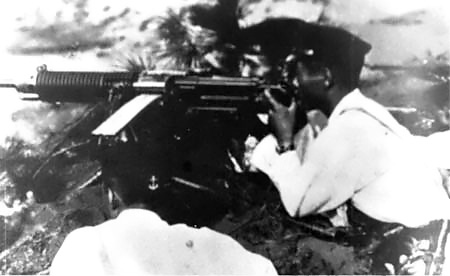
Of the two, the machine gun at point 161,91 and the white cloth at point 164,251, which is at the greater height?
the machine gun at point 161,91

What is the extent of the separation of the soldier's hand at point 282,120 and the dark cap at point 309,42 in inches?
4.1

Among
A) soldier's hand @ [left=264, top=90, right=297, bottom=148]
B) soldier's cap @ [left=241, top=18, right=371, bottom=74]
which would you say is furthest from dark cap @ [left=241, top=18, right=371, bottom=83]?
soldier's hand @ [left=264, top=90, right=297, bottom=148]

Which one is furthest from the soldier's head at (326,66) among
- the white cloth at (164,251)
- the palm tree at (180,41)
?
the white cloth at (164,251)

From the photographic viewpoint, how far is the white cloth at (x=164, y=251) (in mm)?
1332

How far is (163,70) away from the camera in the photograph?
135 centimetres

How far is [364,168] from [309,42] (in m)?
0.33

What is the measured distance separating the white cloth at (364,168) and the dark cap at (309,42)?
89mm

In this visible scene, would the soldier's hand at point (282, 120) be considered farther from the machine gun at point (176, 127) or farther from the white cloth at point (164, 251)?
the white cloth at point (164, 251)

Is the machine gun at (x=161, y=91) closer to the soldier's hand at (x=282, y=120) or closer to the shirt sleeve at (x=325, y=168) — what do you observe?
the soldier's hand at (x=282, y=120)

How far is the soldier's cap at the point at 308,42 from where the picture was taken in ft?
4.34

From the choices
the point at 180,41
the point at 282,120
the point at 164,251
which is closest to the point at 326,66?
the point at 282,120

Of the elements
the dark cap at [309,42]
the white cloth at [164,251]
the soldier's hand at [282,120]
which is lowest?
the white cloth at [164,251]

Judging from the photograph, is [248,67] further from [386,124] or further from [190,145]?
[386,124]

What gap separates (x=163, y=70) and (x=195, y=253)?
457mm
